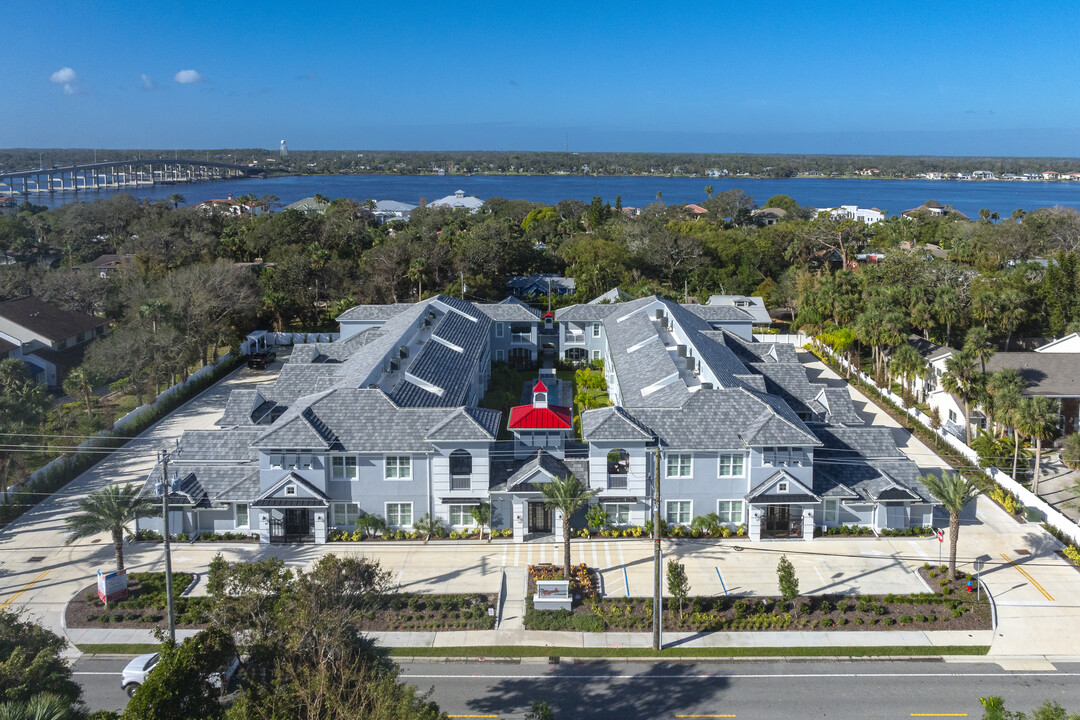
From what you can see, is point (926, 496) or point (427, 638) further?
point (926, 496)

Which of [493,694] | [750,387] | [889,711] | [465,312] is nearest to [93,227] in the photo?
[465,312]

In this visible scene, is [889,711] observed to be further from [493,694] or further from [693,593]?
[493,694]

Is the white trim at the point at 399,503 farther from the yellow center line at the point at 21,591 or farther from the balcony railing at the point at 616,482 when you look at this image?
the yellow center line at the point at 21,591

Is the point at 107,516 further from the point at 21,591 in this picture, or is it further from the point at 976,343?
the point at 976,343

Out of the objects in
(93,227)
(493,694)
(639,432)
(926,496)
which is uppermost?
(93,227)

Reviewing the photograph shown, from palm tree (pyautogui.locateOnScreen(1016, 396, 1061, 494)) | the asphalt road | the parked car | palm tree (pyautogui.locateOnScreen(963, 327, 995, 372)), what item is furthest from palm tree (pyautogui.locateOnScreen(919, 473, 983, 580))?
the parked car

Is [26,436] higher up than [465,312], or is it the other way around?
[465,312]

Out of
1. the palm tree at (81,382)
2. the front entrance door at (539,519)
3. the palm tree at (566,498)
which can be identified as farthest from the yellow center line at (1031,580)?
the palm tree at (81,382)
